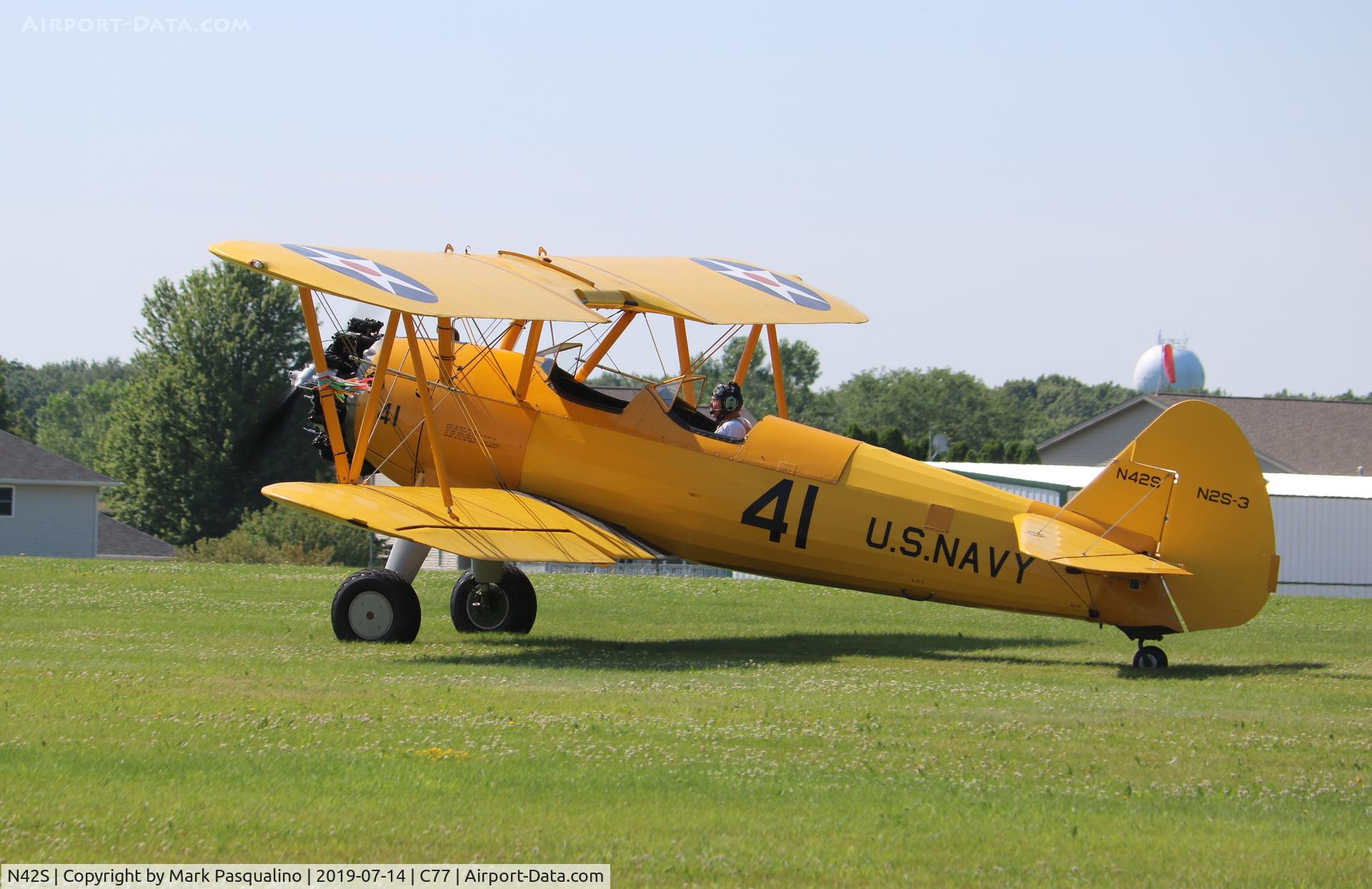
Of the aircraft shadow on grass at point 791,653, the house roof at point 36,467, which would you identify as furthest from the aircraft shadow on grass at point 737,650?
the house roof at point 36,467

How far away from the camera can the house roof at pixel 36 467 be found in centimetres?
4025

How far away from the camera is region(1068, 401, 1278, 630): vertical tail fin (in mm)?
11234

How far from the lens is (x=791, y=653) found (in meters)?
12.7

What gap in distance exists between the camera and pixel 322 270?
11.6 meters

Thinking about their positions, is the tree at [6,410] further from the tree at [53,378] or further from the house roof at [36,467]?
the tree at [53,378]

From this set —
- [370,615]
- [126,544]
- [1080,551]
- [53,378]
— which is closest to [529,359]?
[370,615]

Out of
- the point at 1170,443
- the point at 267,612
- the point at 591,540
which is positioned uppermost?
the point at 1170,443

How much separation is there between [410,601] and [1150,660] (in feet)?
19.8

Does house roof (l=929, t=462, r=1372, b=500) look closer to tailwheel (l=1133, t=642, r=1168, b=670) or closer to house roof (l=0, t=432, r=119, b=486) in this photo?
tailwheel (l=1133, t=642, r=1168, b=670)

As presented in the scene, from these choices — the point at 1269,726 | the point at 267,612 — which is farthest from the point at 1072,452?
the point at 1269,726

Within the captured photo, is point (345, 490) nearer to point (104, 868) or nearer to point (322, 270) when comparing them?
point (322, 270)

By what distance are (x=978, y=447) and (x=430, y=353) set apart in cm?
7317

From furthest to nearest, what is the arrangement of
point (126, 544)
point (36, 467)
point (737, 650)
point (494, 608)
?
point (126, 544) < point (36, 467) < point (494, 608) < point (737, 650)

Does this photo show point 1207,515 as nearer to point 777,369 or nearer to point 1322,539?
point 777,369
